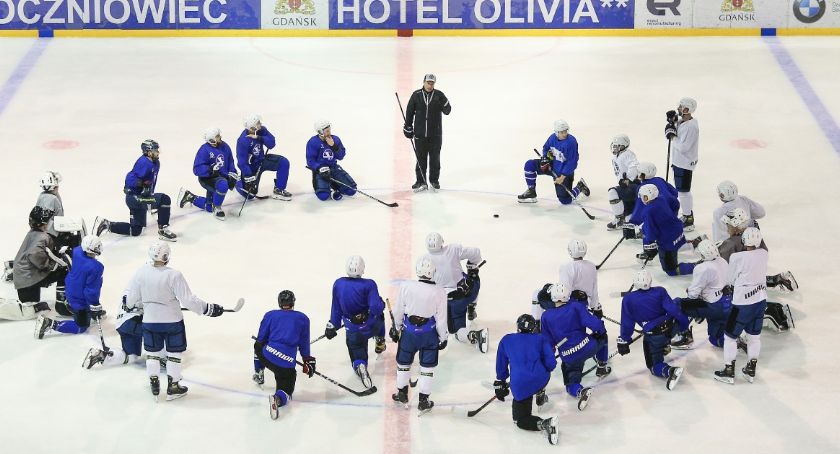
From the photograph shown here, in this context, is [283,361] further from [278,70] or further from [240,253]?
[278,70]

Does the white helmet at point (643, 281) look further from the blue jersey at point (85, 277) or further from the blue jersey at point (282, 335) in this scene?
the blue jersey at point (85, 277)

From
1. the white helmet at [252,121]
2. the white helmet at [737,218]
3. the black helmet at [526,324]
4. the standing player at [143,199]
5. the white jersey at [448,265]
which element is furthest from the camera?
the white helmet at [252,121]

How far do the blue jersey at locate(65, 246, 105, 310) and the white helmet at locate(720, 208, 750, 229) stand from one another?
17.0 ft

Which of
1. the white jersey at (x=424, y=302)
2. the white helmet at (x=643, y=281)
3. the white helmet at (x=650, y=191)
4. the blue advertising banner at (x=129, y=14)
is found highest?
the blue advertising banner at (x=129, y=14)

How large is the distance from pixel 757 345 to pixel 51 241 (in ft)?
19.5

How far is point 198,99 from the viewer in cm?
1927

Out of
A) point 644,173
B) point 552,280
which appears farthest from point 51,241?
point 644,173

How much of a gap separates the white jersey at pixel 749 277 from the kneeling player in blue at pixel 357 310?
2786 millimetres

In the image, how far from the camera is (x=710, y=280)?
12000mm

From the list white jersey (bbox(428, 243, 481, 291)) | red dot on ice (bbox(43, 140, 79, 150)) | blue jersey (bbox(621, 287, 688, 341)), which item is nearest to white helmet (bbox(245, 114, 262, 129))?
red dot on ice (bbox(43, 140, 79, 150))

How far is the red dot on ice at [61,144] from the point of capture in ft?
57.3

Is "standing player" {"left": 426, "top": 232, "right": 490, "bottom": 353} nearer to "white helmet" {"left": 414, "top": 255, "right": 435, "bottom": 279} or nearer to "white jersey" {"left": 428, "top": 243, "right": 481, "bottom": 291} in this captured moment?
"white jersey" {"left": 428, "top": 243, "right": 481, "bottom": 291}

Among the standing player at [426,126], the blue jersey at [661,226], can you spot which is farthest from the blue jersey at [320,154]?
the blue jersey at [661,226]

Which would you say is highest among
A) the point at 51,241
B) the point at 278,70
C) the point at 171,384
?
the point at 278,70
